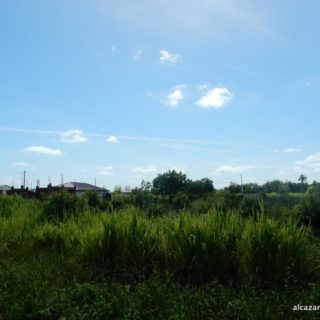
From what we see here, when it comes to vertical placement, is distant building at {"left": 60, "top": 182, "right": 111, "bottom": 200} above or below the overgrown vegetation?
above

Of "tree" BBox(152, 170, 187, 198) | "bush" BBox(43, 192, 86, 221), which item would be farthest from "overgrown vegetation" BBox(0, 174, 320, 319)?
"tree" BBox(152, 170, 187, 198)

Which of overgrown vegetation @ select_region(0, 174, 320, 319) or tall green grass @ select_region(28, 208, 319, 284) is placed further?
tall green grass @ select_region(28, 208, 319, 284)

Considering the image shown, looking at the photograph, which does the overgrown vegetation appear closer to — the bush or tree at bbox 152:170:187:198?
the bush

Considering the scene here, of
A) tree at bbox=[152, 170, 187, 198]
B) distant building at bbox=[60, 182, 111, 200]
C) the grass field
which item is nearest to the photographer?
the grass field

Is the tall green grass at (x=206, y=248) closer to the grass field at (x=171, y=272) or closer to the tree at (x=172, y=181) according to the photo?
the grass field at (x=171, y=272)

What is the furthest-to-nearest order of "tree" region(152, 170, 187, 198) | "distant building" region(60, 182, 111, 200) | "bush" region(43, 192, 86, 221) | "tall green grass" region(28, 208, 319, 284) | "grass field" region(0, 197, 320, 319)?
"tree" region(152, 170, 187, 198) < "distant building" region(60, 182, 111, 200) < "bush" region(43, 192, 86, 221) < "tall green grass" region(28, 208, 319, 284) < "grass field" region(0, 197, 320, 319)

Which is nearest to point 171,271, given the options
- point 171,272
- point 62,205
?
point 171,272

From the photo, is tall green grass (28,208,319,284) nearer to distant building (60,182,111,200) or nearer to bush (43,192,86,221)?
bush (43,192,86,221)

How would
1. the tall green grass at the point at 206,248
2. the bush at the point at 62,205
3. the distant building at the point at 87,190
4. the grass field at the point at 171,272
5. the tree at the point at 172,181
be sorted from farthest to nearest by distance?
1. the tree at the point at 172,181
2. the distant building at the point at 87,190
3. the bush at the point at 62,205
4. the tall green grass at the point at 206,248
5. the grass field at the point at 171,272

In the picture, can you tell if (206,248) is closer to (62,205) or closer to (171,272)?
(171,272)

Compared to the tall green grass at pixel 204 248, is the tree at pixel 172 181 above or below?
above

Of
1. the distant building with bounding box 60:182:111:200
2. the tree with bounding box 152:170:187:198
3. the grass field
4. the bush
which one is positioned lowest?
the grass field

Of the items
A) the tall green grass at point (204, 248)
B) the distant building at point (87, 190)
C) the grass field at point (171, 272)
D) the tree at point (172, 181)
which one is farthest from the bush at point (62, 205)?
the tree at point (172, 181)

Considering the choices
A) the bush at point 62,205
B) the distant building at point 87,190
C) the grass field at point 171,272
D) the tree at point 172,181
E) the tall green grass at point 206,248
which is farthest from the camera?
the tree at point 172,181
